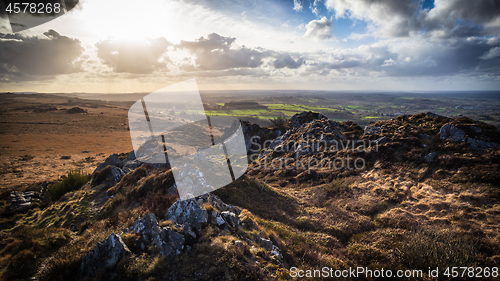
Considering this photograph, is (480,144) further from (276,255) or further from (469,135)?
(276,255)

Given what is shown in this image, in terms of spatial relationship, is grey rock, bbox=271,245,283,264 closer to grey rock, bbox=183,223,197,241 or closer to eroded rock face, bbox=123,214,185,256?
grey rock, bbox=183,223,197,241

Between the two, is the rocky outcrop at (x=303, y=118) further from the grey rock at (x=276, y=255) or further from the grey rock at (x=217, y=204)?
the grey rock at (x=276, y=255)

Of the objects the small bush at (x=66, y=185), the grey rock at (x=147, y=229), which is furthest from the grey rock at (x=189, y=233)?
the small bush at (x=66, y=185)

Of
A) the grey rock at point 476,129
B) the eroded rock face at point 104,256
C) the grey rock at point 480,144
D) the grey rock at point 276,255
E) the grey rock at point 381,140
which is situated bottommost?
the grey rock at point 276,255

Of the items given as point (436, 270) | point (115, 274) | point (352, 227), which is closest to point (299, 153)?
point (352, 227)

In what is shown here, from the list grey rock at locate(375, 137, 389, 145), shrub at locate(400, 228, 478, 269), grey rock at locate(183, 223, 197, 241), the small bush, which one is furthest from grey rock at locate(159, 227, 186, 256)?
grey rock at locate(375, 137, 389, 145)

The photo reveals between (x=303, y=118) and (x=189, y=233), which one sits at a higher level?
(x=303, y=118)

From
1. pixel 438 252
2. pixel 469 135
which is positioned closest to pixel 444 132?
pixel 469 135
